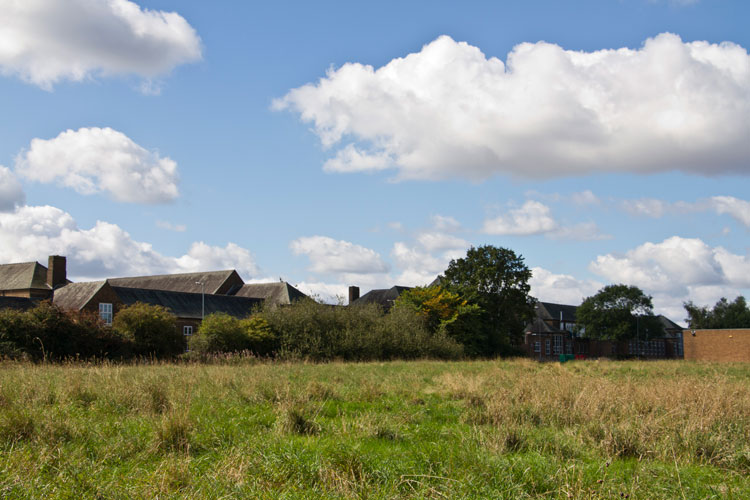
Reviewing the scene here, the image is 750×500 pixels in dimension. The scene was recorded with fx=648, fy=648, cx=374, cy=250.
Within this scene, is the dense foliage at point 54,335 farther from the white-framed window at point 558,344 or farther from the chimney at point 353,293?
the white-framed window at point 558,344

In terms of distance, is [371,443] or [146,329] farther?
[146,329]

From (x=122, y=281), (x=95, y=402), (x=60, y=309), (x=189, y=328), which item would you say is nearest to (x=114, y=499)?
(x=95, y=402)

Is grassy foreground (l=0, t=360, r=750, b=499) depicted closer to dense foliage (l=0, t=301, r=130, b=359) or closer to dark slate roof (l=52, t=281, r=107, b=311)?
dense foliage (l=0, t=301, r=130, b=359)

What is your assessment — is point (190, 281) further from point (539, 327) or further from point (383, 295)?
point (539, 327)

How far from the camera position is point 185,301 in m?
61.1

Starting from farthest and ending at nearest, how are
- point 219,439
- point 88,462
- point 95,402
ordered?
point 95,402 → point 219,439 → point 88,462

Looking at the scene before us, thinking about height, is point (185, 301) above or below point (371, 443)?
above

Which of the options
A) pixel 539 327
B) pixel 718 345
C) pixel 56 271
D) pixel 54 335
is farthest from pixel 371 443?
pixel 539 327

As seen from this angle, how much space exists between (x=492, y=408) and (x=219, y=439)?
408 cm

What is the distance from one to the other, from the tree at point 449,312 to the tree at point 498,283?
351 centimetres

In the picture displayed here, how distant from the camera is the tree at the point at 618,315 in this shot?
89500 mm

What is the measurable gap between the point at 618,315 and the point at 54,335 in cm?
7683

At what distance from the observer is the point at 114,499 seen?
5762 millimetres

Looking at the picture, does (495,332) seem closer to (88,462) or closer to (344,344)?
(344,344)
